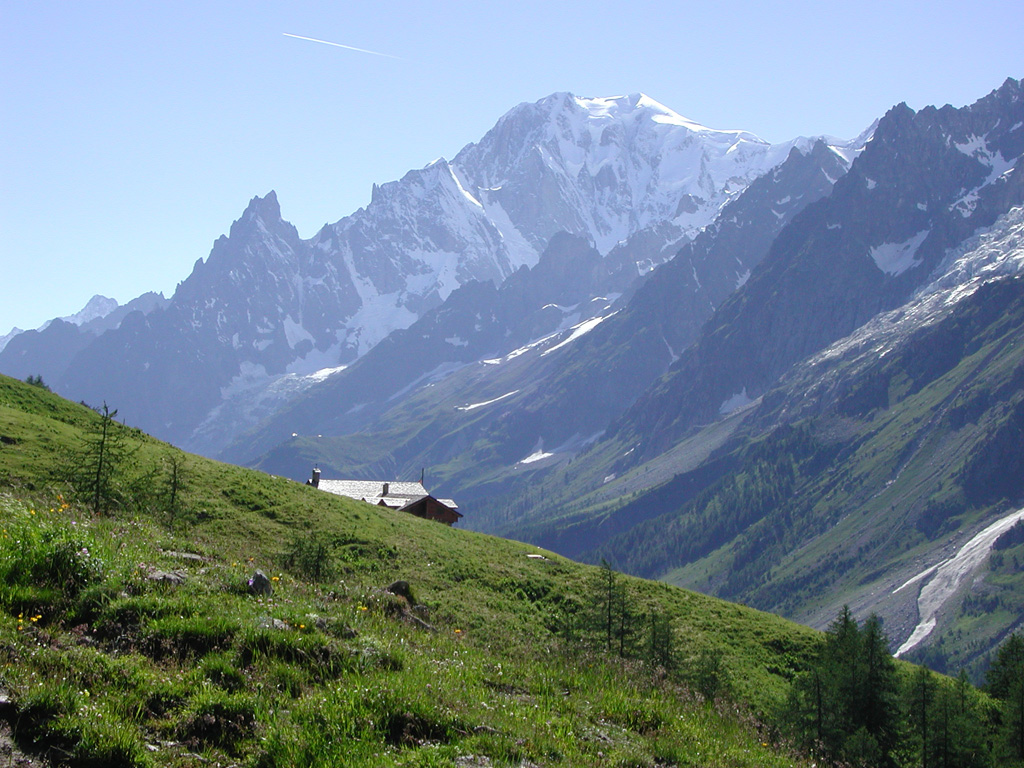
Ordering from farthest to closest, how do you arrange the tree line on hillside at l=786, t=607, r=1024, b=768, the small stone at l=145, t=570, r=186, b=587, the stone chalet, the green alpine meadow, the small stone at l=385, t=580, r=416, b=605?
the stone chalet → the tree line on hillside at l=786, t=607, r=1024, b=768 → the small stone at l=385, t=580, r=416, b=605 → the small stone at l=145, t=570, r=186, b=587 → the green alpine meadow

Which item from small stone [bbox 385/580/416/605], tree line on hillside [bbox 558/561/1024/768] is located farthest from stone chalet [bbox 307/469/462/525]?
small stone [bbox 385/580/416/605]

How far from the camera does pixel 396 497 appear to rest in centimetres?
10225

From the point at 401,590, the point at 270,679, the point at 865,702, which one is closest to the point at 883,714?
the point at 865,702

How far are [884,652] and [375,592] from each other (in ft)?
82.9

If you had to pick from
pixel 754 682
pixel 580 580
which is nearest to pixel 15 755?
pixel 754 682

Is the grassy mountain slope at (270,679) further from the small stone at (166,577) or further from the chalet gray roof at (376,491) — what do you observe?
the chalet gray roof at (376,491)

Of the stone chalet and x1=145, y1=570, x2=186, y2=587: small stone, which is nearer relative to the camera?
x1=145, y1=570, x2=186, y2=587: small stone

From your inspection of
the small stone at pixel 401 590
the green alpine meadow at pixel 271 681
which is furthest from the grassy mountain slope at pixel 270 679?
the small stone at pixel 401 590

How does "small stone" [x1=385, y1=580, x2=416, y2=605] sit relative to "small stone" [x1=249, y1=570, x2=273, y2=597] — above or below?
below

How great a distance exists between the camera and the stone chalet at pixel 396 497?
98938 millimetres

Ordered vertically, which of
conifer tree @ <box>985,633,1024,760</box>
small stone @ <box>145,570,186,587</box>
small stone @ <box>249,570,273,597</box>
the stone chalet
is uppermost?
the stone chalet

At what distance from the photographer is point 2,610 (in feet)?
40.1

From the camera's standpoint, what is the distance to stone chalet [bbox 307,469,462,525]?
98938 millimetres

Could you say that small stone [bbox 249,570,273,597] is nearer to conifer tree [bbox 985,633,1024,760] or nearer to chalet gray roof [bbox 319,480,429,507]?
conifer tree [bbox 985,633,1024,760]
